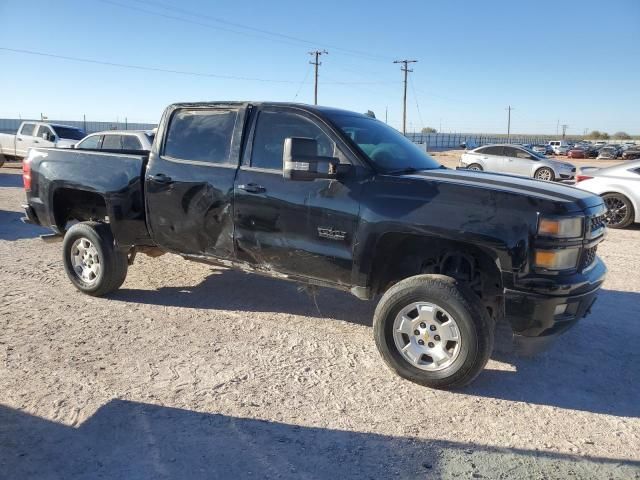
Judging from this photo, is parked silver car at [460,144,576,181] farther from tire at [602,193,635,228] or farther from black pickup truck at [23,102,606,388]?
black pickup truck at [23,102,606,388]

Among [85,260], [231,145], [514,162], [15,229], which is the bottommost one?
[15,229]

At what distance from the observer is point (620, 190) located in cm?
1055

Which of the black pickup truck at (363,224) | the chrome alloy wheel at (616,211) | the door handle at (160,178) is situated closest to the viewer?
the black pickup truck at (363,224)

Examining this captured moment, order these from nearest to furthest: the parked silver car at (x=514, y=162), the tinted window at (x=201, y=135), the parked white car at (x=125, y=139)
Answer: the tinted window at (x=201, y=135) → the parked white car at (x=125, y=139) → the parked silver car at (x=514, y=162)

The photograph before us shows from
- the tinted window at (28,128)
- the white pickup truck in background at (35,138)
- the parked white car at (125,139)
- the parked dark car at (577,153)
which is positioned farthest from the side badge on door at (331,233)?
the parked dark car at (577,153)

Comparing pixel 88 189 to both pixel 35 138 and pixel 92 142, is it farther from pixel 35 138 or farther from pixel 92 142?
pixel 35 138

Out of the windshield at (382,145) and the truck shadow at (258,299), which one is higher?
the windshield at (382,145)

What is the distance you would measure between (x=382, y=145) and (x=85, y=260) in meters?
3.30

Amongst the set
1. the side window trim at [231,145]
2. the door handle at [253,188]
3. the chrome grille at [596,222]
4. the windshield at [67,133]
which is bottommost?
the chrome grille at [596,222]

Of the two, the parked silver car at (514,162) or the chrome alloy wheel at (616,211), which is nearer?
the chrome alloy wheel at (616,211)

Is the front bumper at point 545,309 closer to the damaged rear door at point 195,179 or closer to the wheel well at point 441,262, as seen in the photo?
the wheel well at point 441,262

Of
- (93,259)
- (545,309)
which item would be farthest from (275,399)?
(93,259)

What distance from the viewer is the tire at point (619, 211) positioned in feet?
34.4

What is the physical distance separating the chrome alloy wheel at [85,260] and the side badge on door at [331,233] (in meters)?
2.57
